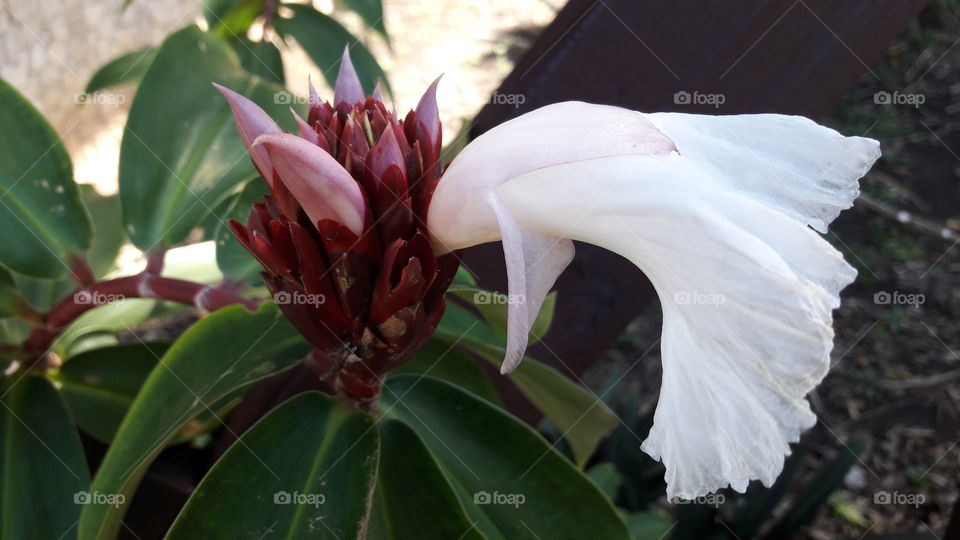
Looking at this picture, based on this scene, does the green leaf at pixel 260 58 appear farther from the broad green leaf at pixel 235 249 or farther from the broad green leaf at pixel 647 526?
the broad green leaf at pixel 647 526

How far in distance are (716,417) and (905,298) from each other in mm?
2167

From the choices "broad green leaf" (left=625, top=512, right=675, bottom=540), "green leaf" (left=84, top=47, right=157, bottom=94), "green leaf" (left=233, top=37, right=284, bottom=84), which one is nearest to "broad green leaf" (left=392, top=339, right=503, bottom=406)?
"broad green leaf" (left=625, top=512, right=675, bottom=540)

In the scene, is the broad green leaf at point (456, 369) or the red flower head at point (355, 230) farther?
the broad green leaf at point (456, 369)

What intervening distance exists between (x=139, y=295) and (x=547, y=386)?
1.31 ft

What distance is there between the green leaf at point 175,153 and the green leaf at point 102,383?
125mm

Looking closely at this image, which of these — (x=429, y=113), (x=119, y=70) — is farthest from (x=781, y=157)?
(x=119, y=70)

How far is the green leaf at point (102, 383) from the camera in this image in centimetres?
88

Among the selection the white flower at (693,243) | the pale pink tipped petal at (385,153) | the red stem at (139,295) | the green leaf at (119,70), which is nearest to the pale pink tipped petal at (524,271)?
the white flower at (693,243)

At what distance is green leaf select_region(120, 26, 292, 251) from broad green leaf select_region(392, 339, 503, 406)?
0.90 ft

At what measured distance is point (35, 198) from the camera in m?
0.83

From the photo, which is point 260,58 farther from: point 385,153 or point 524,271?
point 524,271

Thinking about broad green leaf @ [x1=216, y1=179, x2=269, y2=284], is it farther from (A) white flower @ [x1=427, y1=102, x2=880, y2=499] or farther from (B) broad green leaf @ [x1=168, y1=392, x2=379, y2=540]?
(A) white flower @ [x1=427, y1=102, x2=880, y2=499]

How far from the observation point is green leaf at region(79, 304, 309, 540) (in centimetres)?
63

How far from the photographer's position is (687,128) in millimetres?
514
